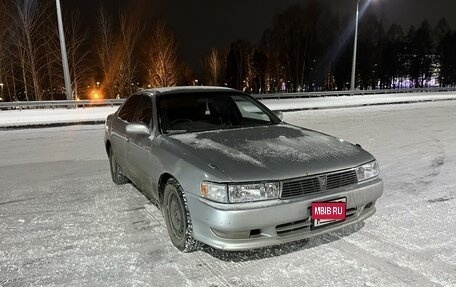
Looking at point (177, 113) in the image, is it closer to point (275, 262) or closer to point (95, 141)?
point (275, 262)

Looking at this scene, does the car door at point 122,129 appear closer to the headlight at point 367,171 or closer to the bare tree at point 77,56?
the headlight at point 367,171

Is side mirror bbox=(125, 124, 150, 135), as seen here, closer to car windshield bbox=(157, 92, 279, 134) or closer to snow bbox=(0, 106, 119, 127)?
car windshield bbox=(157, 92, 279, 134)

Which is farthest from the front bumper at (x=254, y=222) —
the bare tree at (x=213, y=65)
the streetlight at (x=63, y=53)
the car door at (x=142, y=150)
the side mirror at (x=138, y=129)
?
the bare tree at (x=213, y=65)

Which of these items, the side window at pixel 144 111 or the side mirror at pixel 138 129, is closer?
the side mirror at pixel 138 129

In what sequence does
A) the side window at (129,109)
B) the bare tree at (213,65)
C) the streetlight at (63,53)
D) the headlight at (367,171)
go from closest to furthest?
1. the headlight at (367,171)
2. the side window at (129,109)
3. the streetlight at (63,53)
4. the bare tree at (213,65)

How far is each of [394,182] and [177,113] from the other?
11.2 feet

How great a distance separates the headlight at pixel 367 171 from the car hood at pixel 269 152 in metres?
0.06

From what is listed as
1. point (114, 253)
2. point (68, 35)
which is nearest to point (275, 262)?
point (114, 253)

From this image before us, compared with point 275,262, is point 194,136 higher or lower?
higher

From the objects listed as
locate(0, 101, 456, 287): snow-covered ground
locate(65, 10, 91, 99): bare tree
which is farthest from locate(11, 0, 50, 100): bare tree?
locate(0, 101, 456, 287): snow-covered ground

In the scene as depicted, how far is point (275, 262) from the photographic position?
343cm

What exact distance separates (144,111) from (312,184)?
2.43 metres

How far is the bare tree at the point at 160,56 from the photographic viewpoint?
39.1 meters

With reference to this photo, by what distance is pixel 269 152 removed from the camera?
3627mm
